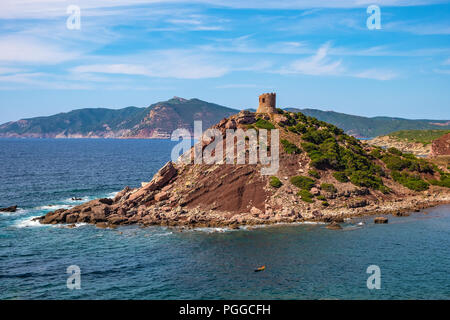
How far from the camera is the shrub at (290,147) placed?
274 feet

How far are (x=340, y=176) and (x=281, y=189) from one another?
1516 cm

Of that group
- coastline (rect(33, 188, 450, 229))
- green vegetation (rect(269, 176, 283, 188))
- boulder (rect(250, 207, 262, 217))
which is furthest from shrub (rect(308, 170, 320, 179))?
boulder (rect(250, 207, 262, 217))

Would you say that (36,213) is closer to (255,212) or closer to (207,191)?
(207,191)

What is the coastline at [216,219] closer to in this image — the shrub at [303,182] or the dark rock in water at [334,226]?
the dark rock in water at [334,226]

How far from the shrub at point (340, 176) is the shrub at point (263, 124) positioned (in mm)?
19056

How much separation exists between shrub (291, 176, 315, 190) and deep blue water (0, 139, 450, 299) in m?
14.1

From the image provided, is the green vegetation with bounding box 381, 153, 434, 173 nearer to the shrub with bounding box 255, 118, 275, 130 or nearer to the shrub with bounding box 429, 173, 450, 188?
the shrub with bounding box 429, 173, 450, 188

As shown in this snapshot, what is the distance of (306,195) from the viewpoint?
7256 centimetres

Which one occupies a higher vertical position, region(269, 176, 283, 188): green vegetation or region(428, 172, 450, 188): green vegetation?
region(269, 176, 283, 188): green vegetation

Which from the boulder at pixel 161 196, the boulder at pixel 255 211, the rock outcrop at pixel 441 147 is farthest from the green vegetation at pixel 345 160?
the rock outcrop at pixel 441 147

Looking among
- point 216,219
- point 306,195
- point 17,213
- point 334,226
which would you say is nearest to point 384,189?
point 306,195

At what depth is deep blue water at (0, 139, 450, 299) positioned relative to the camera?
38609 millimetres

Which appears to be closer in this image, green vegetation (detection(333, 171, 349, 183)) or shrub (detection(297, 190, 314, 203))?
shrub (detection(297, 190, 314, 203))
